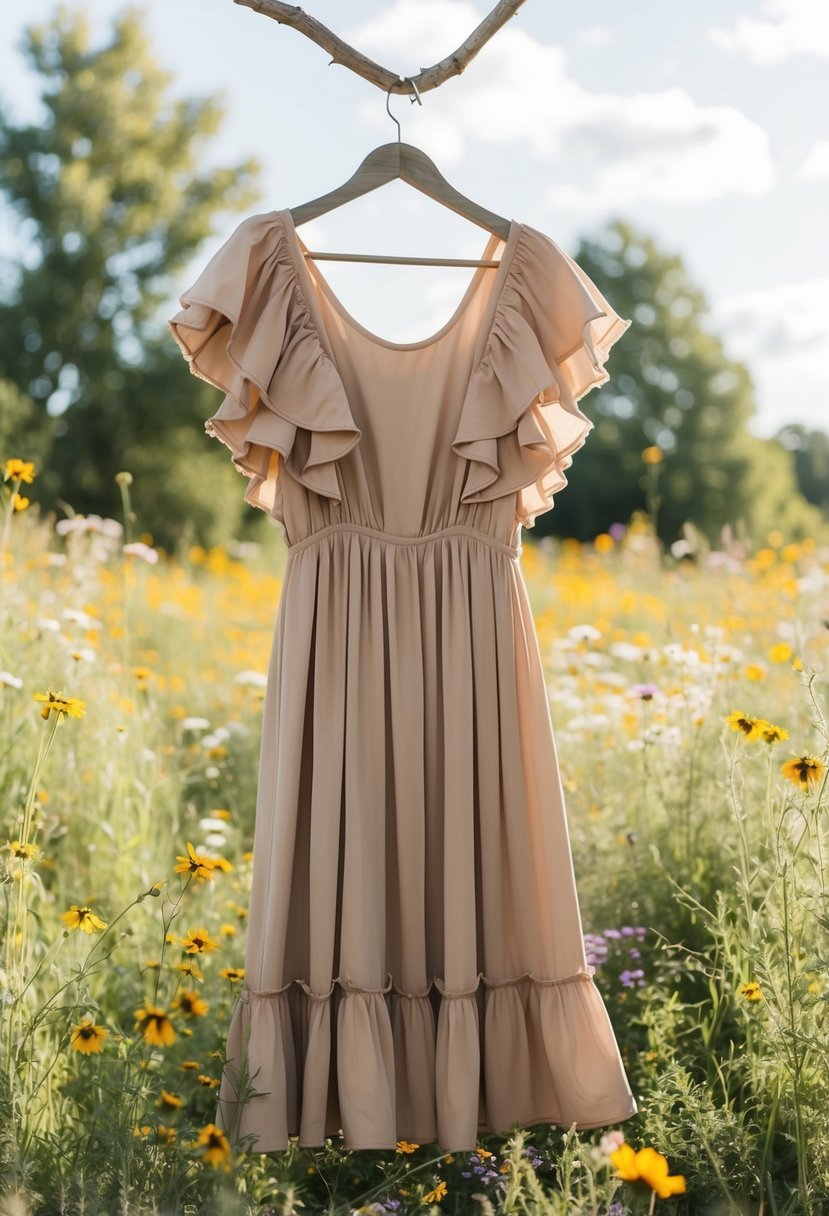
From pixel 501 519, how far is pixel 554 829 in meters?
0.59

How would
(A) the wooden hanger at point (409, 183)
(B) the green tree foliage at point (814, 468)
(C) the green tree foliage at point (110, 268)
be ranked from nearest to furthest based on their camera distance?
(A) the wooden hanger at point (409, 183), (C) the green tree foliage at point (110, 268), (B) the green tree foliage at point (814, 468)

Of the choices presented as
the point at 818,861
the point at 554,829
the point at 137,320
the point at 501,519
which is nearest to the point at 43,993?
the point at 554,829

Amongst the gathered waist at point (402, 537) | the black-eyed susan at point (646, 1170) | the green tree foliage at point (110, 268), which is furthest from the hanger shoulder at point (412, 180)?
the green tree foliage at point (110, 268)

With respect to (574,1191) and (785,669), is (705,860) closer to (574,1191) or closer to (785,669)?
(574,1191)

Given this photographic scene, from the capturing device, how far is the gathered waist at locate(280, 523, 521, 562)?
2.08 metres

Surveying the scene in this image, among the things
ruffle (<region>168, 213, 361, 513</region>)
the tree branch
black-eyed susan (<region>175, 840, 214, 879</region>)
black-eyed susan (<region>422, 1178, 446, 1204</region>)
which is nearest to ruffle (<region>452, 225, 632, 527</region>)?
ruffle (<region>168, 213, 361, 513</region>)

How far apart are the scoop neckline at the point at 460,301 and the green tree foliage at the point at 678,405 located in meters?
20.0

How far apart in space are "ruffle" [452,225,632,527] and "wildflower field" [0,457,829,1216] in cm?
64

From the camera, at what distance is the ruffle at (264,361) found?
199 cm

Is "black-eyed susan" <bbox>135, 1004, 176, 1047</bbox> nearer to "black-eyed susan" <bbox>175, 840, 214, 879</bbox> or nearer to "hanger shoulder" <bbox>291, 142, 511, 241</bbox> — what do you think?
"black-eyed susan" <bbox>175, 840, 214, 879</bbox>

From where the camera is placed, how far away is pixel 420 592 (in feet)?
6.91

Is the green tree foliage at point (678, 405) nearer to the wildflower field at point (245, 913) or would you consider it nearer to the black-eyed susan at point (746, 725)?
the wildflower field at point (245, 913)

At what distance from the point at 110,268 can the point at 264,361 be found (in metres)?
16.6

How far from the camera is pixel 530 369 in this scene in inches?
80.6
